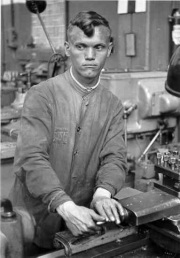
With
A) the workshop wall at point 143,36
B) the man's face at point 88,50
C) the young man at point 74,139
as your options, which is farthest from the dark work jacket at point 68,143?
the workshop wall at point 143,36

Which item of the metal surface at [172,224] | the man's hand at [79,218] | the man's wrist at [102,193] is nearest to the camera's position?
the man's hand at [79,218]

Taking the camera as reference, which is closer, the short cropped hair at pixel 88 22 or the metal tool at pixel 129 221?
the metal tool at pixel 129 221

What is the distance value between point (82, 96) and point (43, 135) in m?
0.25

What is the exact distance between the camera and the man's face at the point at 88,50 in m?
1.50

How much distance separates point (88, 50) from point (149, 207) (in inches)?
23.9

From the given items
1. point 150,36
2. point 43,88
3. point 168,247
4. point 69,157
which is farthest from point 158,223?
point 150,36

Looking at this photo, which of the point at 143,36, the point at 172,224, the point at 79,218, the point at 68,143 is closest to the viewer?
the point at 79,218

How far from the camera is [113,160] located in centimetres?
162

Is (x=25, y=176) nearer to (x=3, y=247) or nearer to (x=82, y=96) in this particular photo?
(x=3, y=247)

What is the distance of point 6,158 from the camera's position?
2.65 metres

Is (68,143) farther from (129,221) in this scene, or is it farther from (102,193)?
(129,221)

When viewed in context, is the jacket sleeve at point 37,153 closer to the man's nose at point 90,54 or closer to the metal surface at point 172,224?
the man's nose at point 90,54

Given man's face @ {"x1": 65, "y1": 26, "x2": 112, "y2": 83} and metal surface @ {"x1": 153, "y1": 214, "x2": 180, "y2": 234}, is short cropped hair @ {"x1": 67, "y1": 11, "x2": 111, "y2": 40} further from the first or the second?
metal surface @ {"x1": 153, "y1": 214, "x2": 180, "y2": 234}

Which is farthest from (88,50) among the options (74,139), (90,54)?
(74,139)
